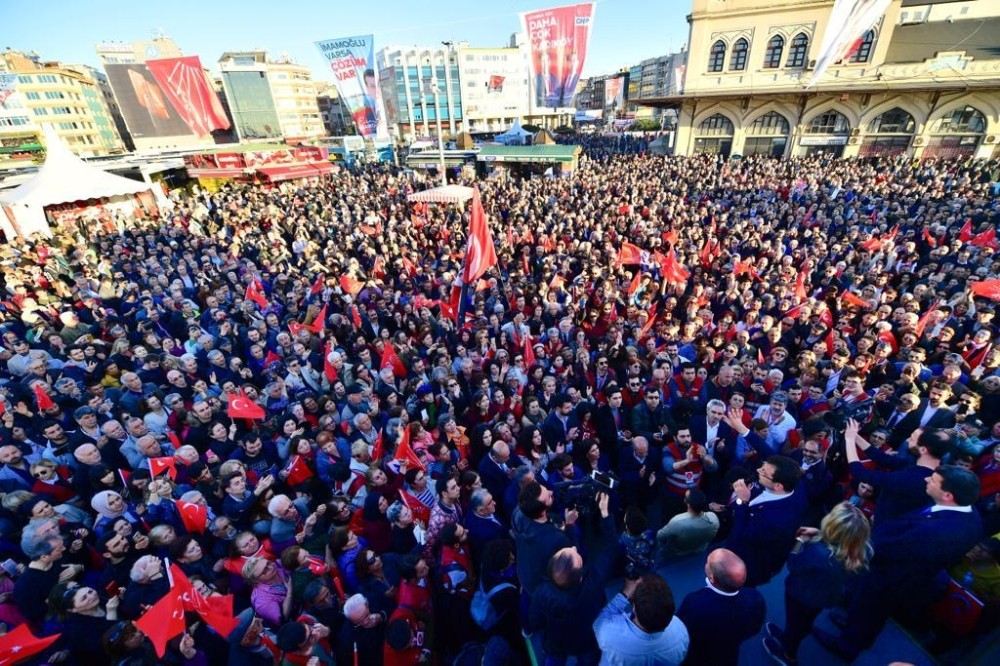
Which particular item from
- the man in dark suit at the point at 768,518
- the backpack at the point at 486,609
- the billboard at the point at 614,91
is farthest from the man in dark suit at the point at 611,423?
the billboard at the point at 614,91

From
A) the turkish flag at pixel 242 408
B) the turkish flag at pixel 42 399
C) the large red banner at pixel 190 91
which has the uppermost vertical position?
the large red banner at pixel 190 91

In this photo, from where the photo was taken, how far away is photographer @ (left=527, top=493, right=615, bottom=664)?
2430mm

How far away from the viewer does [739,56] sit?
101 ft

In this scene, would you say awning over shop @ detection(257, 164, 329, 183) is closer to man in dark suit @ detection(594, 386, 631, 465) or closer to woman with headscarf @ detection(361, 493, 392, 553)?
woman with headscarf @ detection(361, 493, 392, 553)

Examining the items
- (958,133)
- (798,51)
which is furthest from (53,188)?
(958,133)

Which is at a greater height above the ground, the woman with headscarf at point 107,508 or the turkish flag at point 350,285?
the woman with headscarf at point 107,508

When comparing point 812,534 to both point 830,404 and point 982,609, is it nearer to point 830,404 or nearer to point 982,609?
point 982,609

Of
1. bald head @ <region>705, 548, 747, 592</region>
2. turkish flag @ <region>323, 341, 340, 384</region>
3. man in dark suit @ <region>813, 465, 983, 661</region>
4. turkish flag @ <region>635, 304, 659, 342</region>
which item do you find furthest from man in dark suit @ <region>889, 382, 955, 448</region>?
turkish flag @ <region>323, 341, 340, 384</region>

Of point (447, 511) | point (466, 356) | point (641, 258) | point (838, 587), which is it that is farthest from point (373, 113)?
point (838, 587)

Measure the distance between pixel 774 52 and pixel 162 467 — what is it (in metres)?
40.2

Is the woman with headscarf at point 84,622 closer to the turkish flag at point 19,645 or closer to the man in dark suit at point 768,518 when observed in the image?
the turkish flag at point 19,645

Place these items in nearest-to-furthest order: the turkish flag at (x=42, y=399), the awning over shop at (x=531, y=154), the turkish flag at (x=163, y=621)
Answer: the turkish flag at (x=163, y=621)
the turkish flag at (x=42, y=399)
the awning over shop at (x=531, y=154)

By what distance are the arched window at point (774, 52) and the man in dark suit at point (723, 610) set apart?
38688 millimetres

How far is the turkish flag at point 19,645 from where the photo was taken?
2.49 m
